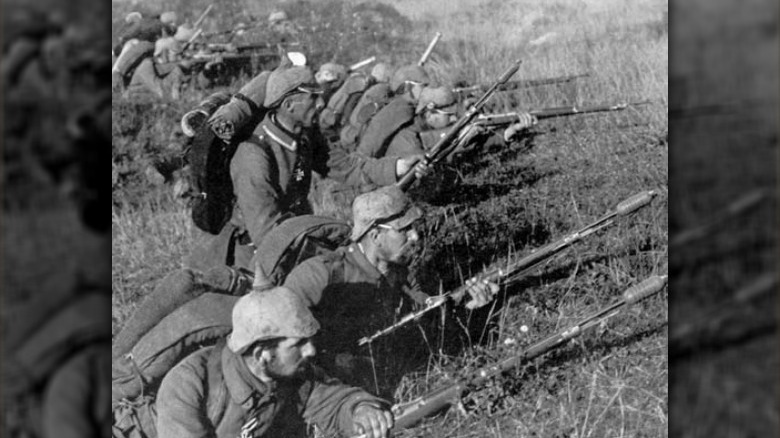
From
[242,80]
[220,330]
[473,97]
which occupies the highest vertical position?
[242,80]

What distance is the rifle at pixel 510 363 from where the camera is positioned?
3.29 metres

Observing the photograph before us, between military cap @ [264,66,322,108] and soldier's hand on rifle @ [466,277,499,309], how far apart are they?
102 centimetres

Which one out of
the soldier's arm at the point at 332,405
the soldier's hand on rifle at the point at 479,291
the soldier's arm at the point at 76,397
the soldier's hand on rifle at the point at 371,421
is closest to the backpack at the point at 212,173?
the soldier's arm at the point at 76,397

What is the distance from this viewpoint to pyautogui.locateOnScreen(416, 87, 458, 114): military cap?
3.47m

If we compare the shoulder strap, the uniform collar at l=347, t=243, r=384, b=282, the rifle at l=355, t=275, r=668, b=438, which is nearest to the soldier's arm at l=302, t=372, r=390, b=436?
the rifle at l=355, t=275, r=668, b=438

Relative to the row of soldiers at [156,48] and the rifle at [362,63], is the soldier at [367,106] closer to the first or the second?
the rifle at [362,63]

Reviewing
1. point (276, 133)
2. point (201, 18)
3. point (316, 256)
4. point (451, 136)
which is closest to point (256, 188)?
point (276, 133)

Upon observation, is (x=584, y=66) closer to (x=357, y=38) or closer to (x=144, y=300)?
(x=357, y=38)

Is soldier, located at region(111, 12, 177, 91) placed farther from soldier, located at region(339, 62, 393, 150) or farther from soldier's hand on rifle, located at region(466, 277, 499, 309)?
soldier's hand on rifle, located at region(466, 277, 499, 309)

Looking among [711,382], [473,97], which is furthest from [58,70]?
[711,382]

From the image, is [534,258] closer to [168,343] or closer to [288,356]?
[288,356]

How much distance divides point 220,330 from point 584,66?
187 centimetres

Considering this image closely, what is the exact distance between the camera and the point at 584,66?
11.8 feet

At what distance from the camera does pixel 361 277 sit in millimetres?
3316
